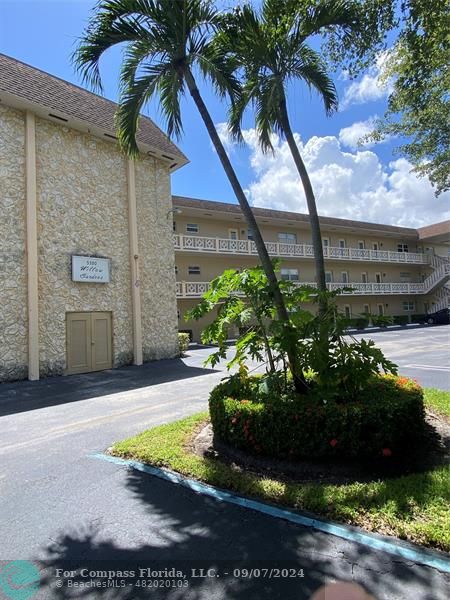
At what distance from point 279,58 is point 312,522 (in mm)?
6675

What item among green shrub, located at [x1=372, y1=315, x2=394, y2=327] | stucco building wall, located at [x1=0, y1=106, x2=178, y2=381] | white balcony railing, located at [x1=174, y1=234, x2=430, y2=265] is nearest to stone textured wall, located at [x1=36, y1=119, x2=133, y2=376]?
stucco building wall, located at [x1=0, y1=106, x2=178, y2=381]

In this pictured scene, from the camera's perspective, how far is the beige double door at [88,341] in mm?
14398

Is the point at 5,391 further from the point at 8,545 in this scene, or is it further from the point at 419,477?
the point at 419,477

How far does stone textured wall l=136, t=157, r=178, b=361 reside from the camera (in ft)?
56.0

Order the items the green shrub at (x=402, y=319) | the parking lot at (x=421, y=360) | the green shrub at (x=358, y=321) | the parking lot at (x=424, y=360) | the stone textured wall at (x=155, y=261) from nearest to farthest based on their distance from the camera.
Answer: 1. the green shrub at (x=358, y=321)
2. the parking lot at (x=424, y=360)
3. the parking lot at (x=421, y=360)
4. the stone textured wall at (x=155, y=261)
5. the green shrub at (x=402, y=319)

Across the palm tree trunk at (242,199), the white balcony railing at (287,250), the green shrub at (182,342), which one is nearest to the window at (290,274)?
the white balcony railing at (287,250)

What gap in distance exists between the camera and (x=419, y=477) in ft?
13.6

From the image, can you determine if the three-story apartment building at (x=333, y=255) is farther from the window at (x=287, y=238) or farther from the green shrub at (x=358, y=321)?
the green shrub at (x=358, y=321)

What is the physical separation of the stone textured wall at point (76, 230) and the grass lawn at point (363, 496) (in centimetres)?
1001

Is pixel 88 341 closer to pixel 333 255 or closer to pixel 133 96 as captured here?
pixel 133 96

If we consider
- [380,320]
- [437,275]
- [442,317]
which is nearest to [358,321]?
[380,320]

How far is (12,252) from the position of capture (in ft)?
42.5

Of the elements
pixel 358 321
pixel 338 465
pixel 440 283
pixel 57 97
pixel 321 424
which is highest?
pixel 57 97

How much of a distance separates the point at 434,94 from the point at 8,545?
11.1 meters
